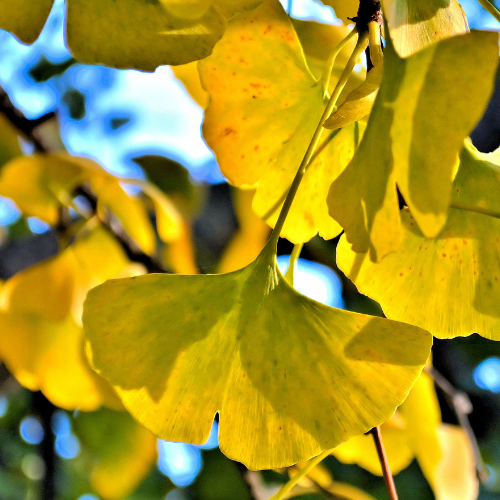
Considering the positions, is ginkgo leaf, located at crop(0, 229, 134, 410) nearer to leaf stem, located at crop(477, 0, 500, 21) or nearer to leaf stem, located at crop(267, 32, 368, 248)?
leaf stem, located at crop(267, 32, 368, 248)

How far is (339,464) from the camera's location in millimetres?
1614

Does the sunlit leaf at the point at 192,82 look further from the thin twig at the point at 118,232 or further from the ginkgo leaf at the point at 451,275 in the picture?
the thin twig at the point at 118,232

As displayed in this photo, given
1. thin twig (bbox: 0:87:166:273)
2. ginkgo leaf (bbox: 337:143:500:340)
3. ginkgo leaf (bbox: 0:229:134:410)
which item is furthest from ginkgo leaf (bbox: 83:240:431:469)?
thin twig (bbox: 0:87:166:273)

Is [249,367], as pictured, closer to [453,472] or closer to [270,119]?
[270,119]

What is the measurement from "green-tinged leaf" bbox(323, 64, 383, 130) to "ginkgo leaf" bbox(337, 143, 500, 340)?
3.0 inches

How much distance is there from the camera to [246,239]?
779 mm

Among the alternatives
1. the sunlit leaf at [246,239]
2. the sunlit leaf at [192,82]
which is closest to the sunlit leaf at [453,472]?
the sunlit leaf at [246,239]

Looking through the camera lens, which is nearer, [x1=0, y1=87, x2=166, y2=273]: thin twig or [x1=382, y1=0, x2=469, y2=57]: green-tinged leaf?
[x1=382, y1=0, x2=469, y2=57]: green-tinged leaf

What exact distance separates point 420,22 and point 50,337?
0.45 metres

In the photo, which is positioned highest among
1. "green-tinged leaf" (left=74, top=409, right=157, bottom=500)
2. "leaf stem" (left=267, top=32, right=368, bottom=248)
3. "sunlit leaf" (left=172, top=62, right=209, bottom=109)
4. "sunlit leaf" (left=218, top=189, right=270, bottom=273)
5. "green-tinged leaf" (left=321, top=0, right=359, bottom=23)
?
"green-tinged leaf" (left=321, top=0, right=359, bottom=23)

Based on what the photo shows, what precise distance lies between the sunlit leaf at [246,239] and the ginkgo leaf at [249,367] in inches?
17.9

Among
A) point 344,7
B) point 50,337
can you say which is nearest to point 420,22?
point 344,7

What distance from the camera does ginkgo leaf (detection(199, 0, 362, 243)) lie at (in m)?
0.31

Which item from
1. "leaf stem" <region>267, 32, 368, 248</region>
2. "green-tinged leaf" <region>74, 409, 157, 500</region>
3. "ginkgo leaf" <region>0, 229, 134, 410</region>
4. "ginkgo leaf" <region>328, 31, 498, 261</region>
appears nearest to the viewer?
"ginkgo leaf" <region>328, 31, 498, 261</region>
